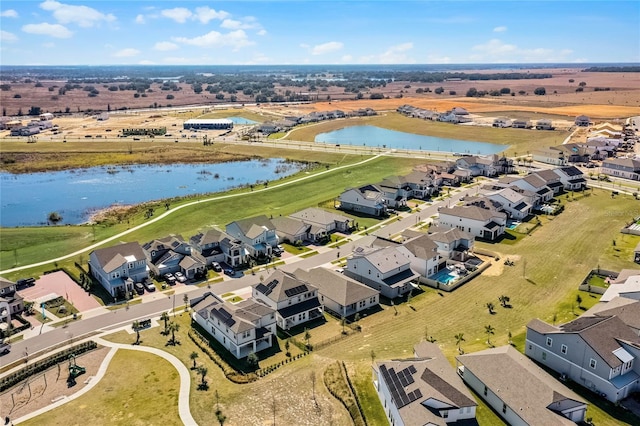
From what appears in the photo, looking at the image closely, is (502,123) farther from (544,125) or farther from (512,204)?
(512,204)

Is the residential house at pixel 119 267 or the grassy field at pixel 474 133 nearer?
the residential house at pixel 119 267

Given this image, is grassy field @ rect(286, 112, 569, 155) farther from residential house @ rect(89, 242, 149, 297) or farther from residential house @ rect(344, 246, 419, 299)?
residential house @ rect(89, 242, 149, 297)

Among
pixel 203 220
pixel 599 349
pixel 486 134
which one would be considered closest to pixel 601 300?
pixel 599 349

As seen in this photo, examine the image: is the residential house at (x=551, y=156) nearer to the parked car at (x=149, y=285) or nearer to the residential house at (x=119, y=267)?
the parked car at (x=149, y=285)

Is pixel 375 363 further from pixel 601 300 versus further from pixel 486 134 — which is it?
pixel 486 134

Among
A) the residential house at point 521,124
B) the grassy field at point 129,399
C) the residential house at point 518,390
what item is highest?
the residential house at point 521,124

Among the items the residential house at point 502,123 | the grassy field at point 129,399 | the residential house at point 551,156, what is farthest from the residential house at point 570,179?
the grassy field at point 129,399
